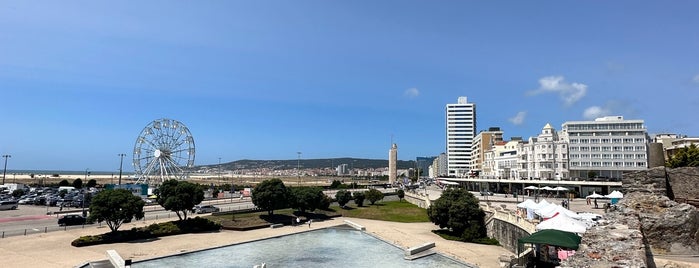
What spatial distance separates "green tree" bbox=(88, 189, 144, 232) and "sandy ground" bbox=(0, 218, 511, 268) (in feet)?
9.52

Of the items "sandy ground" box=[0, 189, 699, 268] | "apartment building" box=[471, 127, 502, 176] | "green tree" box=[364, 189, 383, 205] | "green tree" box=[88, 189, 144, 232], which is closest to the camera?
Answer: "sandy ground" box=[0, 189, 699, 268]

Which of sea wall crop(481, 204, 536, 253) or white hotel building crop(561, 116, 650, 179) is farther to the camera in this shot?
white hotel building crop(561, 116, 650, 179)

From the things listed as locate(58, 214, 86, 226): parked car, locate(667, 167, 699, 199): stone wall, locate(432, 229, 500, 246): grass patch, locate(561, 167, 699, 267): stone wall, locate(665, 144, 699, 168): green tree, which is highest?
locate(665, 144, 699, 168): green tree

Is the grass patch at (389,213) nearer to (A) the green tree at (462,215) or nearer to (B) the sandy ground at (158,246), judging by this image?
(B) the sandy ground at (158,246)

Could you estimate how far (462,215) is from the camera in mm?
39031

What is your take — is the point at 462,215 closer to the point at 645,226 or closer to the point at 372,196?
the point at 645,226

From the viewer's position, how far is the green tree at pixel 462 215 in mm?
38344

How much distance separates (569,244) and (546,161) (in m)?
81.3

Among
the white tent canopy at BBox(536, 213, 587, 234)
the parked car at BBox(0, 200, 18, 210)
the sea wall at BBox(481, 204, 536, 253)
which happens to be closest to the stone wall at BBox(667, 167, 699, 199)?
the white tent canopy at BBox(536, 213, 587, 234)

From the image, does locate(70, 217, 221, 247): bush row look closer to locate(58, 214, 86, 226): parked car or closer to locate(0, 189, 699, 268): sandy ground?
locate(0, 189, 699, 268): sandy ground

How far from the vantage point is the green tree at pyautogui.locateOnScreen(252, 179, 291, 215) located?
4966cm

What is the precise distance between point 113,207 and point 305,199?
2314cm

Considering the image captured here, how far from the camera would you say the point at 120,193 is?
121 ft

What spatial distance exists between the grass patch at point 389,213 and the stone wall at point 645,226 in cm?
3653
